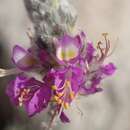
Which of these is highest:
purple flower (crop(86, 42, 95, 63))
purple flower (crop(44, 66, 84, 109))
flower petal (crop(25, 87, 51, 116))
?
purple flower (crop(86, 42, 95, 63))

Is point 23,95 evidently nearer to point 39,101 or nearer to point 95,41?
point 39,101

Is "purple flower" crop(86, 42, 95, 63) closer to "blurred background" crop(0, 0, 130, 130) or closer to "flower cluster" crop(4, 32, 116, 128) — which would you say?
"flower cluster" crop(4, 32, 116, 128)

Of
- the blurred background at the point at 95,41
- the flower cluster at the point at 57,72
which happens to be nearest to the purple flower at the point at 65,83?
the flower cluster at the point at 57,72

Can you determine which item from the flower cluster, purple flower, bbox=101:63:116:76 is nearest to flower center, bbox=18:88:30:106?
the flower cluster

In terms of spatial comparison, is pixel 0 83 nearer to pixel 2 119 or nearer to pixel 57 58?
pixel 2 119

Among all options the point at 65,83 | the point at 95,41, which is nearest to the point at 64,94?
Answer: the point at 65,83

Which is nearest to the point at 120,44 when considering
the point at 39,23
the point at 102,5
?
the point at 102,5

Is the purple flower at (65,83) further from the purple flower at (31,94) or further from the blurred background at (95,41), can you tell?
the blurred background at (95,41)
